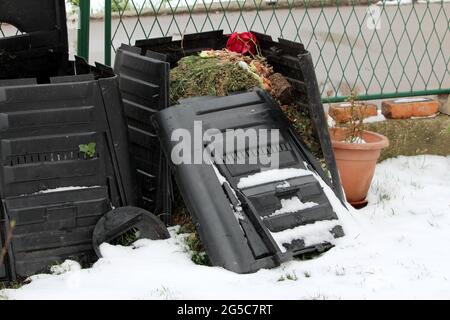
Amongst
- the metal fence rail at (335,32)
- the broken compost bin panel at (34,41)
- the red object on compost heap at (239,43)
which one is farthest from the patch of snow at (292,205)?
the metal fence rail at (335,32)

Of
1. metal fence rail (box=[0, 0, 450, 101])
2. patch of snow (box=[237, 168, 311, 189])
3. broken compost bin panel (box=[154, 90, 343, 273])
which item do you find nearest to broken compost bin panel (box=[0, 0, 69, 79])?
broken compost bin panel (box=[154, 90, 343, 273])

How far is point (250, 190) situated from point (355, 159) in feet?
3.38

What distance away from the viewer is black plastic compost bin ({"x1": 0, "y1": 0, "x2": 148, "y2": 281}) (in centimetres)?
341

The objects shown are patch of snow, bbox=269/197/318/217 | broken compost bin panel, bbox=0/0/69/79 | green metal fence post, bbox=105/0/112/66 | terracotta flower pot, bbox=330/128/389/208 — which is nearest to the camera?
patch of snow, bbox=269/197/318/217

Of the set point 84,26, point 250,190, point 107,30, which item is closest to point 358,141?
point 250,190

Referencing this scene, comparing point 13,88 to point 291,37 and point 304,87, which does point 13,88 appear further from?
point 291,37

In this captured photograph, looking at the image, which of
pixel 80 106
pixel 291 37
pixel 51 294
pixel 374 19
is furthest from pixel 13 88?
pixel 374 19

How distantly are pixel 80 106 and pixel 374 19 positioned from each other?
5.38 metres

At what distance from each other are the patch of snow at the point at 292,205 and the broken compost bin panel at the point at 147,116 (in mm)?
638

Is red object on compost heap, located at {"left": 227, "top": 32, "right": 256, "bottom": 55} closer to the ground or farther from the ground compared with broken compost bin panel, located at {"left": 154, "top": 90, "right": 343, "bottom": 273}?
farther from the ground

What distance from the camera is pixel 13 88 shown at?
3359 millimetres

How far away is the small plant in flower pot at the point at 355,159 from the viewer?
172 inches

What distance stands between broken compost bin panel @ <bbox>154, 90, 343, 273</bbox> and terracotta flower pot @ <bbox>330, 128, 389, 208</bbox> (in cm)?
55

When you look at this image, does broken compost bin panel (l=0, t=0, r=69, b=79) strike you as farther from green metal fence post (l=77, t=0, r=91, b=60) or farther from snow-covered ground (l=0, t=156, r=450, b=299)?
snow-covered ground (l=0, t=156, r=450, b=299)
